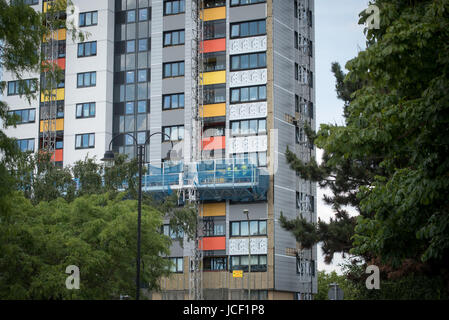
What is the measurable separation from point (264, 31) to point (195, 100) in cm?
843

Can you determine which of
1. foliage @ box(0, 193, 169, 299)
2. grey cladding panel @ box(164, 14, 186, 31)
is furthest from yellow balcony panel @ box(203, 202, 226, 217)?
foliage @ box(0, 193, 169, 299)

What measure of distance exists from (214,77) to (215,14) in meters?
5.86

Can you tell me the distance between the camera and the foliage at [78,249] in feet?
93.9

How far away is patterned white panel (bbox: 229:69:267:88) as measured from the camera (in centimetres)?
6169

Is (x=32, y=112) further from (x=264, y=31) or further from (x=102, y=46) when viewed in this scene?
(x=264, y=31)

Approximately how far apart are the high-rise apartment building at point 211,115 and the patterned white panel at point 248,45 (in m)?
0.09

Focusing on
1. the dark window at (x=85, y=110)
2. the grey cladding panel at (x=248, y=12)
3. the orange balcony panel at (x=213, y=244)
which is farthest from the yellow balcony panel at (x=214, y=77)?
the orange balcony panel at (x=213, y=244)

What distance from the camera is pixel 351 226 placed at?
37781 millimetres

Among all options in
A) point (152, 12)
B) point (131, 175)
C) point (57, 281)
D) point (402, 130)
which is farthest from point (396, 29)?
point (152, 12)

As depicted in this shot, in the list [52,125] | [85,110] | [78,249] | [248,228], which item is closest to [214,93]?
[248,228]

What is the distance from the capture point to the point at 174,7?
66375 millimetres

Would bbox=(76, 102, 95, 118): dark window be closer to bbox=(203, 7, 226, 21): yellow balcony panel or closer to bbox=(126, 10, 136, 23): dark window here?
bbox=(126, 10, 136, 23): dark window

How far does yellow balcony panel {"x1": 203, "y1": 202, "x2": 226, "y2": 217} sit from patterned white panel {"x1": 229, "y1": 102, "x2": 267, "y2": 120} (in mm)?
7545

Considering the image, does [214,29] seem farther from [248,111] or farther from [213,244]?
[213,244]
